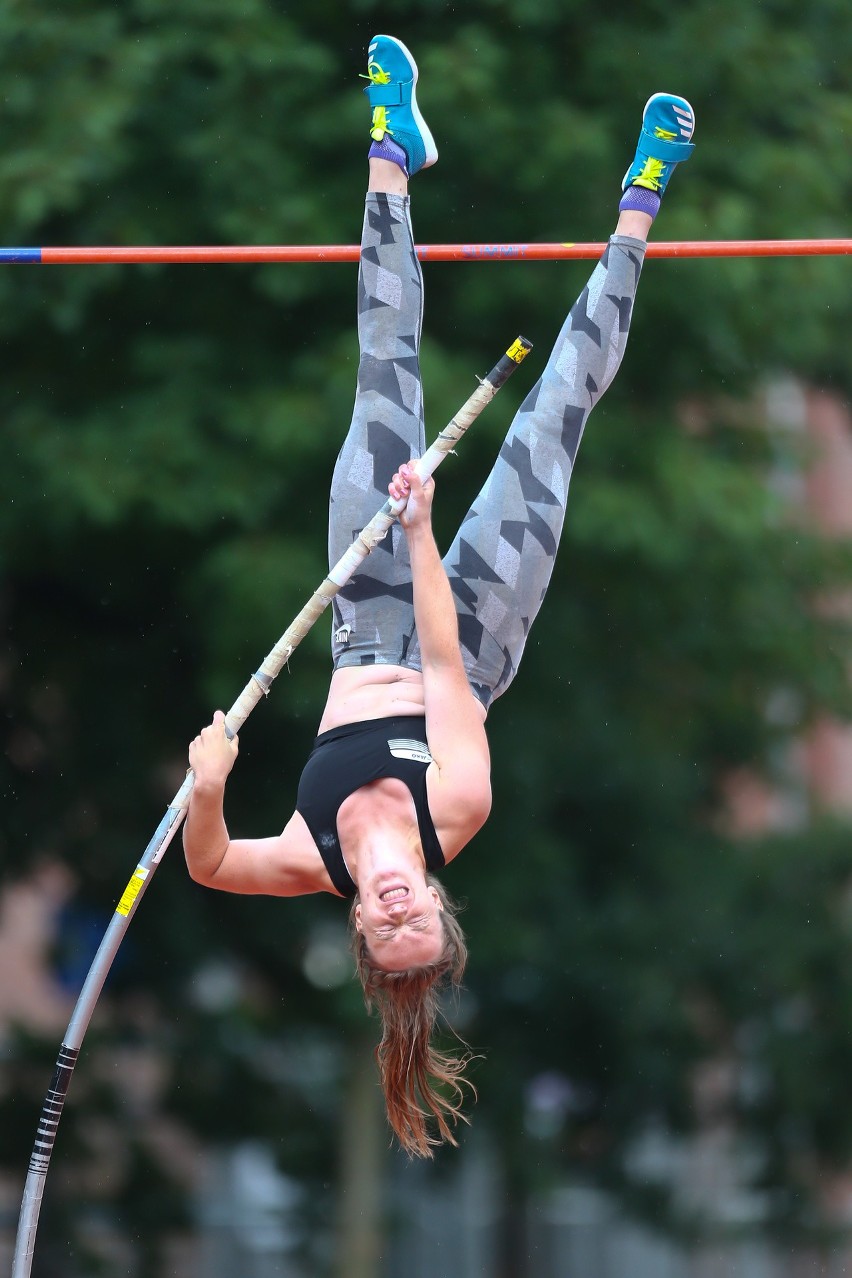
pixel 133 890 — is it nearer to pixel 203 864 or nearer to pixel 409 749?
pixel 203 864

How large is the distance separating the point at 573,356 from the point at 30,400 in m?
3.36

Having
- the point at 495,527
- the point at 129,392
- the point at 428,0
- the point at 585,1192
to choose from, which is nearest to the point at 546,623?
the point at 129,392

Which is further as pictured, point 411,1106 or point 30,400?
point 30,400

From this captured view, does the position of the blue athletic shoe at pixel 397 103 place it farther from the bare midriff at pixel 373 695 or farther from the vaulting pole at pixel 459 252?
the bare midriff at pixel 373 695

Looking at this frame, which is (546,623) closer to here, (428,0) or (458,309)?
(458,309)

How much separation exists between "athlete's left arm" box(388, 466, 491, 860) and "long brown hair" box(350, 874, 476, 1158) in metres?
0.22

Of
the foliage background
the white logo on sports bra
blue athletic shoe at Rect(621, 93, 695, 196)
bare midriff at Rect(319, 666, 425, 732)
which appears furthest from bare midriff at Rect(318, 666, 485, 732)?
the foliage background

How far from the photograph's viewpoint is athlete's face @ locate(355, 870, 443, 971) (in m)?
4.56

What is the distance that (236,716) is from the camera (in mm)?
4535

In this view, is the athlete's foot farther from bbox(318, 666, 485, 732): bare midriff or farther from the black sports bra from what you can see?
the black sports bra

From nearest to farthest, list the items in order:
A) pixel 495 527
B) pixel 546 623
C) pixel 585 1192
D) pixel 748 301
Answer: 1. pixel 495 527
2. pixel 748 301
3. pixel 546 623
4. pixel 585 1192

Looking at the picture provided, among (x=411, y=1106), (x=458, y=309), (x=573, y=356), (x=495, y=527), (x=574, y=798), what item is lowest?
(x=411, y=1106)

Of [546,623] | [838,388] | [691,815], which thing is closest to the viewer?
[546,623]

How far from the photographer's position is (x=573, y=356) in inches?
199
